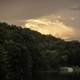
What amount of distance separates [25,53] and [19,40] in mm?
12892

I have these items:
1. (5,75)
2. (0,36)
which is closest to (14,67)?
(0,36)

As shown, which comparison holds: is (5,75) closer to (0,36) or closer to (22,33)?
(0,36)

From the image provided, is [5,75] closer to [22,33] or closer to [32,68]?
[32,68]

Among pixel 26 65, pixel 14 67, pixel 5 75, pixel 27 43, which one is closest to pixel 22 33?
pixel 27 43

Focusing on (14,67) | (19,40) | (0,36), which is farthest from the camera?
(19,40)

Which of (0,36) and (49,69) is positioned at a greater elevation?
(0,36)

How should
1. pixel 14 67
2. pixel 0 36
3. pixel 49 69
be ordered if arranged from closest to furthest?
pixel 14 67 < pixel 0 36 < pixel 49 69

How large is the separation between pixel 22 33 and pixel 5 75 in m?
65.6

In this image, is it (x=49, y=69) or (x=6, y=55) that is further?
(x=49, y=69)

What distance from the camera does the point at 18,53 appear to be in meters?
127

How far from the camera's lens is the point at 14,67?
12338 centimetres

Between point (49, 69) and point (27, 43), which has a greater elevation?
point (27, 43)

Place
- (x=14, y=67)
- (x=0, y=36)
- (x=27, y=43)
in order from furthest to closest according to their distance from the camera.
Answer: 1. (x=27, y=43)
2. (x=0, y=36)
3. (x=14, y=67)

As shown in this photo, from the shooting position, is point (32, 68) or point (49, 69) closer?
point (32, 68)
